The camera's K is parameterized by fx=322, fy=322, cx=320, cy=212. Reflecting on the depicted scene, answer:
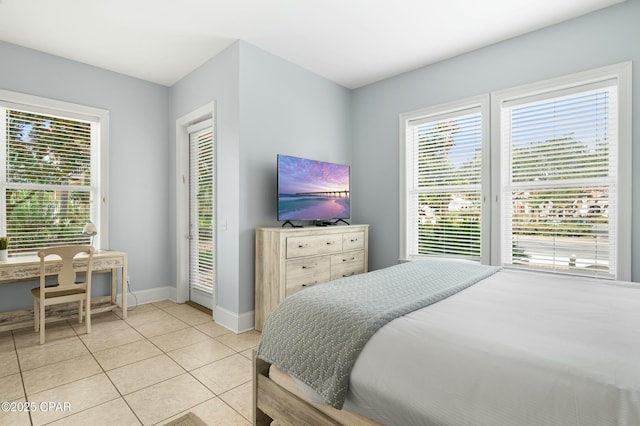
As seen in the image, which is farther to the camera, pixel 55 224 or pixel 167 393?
pixel 55 224

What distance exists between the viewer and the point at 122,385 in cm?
215

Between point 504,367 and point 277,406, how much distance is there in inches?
39.1

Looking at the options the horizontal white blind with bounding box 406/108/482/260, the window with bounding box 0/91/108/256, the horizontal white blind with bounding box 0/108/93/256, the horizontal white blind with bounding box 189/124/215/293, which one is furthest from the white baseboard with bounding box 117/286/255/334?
the horizontal white blind with bounding box 406/108/482/260

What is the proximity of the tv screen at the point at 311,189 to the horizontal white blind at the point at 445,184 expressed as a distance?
0.82 meters

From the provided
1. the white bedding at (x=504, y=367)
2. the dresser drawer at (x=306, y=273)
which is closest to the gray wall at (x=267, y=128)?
the dresser drawer at (x=306, y=273)

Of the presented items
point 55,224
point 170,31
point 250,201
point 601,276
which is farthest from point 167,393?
point 601,276

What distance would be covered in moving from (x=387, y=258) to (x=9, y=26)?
444 centimetres

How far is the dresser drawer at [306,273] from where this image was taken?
3.04 metres

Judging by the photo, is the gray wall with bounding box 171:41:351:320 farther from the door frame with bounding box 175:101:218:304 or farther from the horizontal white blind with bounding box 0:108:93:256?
the horizontal white blind with bounding box 0:108:93:256

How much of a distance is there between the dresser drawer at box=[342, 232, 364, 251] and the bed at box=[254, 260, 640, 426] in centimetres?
183

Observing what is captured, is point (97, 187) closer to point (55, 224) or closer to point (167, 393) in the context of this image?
point (55, 224)

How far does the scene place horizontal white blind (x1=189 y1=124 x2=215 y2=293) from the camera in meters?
3.79

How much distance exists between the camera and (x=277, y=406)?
1.47 m

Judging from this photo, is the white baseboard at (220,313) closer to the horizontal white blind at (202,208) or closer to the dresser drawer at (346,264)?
the horizontal white blind at (202,208)
